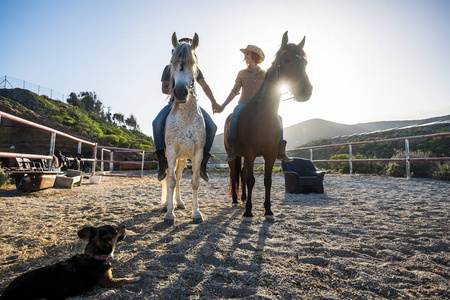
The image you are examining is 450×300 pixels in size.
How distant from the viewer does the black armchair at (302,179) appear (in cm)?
588

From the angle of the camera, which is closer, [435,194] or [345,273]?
[345,273]

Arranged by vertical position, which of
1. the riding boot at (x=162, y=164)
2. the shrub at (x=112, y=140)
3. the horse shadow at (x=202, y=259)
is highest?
the shrub at (x=112, y=140)

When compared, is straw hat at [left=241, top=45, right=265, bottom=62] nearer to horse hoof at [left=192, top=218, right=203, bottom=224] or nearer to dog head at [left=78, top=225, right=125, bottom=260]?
horse hoof at [left=192, top=218, right=203, bottom=224]

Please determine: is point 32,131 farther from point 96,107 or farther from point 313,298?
point 96,107

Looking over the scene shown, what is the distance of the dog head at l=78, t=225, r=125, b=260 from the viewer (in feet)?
5.52

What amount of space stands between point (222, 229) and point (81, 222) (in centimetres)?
179

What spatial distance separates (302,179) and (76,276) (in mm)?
5213

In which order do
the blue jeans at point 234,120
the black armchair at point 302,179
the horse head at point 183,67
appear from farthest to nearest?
the black armchair at point 302,179 < the blue jeans at point 234,120 < the horse head at point 183,67

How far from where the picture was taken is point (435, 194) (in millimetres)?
5051

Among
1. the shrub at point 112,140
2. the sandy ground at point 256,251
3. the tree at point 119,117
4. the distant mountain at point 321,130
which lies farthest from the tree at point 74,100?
the sandy ground at point 256,251

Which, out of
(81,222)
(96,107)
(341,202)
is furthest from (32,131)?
(96,107)

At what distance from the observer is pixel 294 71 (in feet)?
11.0

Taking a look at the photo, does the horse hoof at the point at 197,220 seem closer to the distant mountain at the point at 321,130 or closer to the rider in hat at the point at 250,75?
the rider in hat at the point at 250,75

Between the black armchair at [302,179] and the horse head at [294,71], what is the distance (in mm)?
2759
